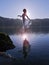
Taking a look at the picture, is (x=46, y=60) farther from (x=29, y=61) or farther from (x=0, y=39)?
(x=0, y=39)

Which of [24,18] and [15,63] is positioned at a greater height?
[24,18]

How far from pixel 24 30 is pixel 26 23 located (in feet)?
3.44

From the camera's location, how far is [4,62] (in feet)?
72.2

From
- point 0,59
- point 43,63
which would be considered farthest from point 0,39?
point 43,63

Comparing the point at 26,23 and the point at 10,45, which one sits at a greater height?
the point at 26,23

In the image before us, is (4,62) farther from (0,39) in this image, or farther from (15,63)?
(0,39)

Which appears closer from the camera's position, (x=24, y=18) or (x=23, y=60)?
(x=23, y=60)

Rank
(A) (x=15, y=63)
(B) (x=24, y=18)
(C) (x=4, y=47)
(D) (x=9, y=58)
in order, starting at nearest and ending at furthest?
(A) (x=15, y=63) → (D) (x=9, y=58) → (B) (x=24, y=18) → (C) (x=4, y=47)

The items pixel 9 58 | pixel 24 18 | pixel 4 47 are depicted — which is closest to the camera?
pixel 9 58

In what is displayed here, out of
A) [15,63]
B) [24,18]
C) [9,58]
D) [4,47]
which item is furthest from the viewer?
[4,47]

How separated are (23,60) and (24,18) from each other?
6.90 m

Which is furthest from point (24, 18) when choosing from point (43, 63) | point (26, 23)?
point (43, 63)

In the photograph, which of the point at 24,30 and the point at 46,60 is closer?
the point at 46,60

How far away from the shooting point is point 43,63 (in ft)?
73.1
